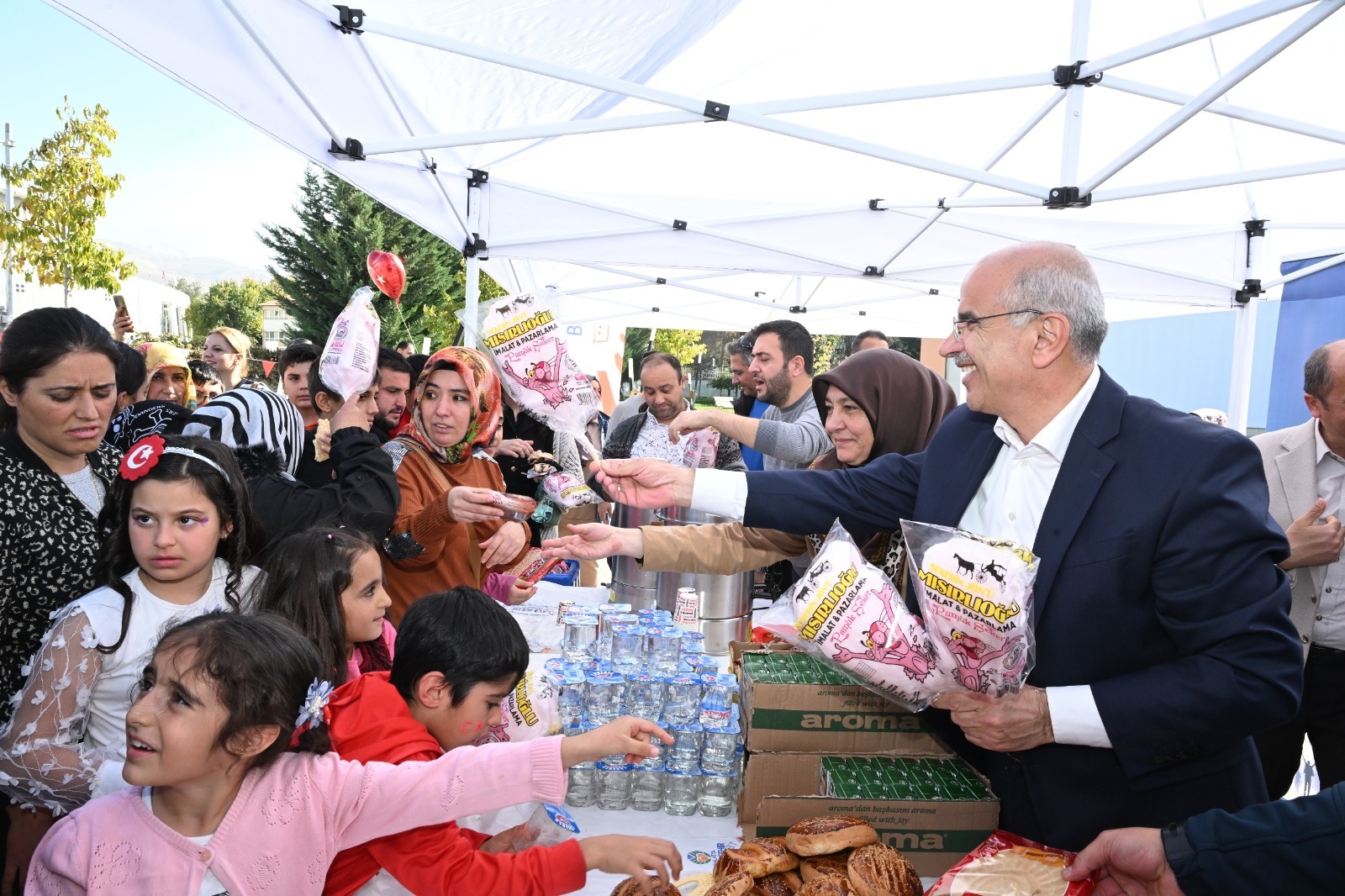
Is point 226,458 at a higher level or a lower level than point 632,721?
higher

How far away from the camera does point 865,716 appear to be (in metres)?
2.04

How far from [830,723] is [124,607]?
65.5 inches

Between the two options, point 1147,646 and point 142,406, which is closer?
point 1147,646

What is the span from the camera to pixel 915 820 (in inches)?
71.4

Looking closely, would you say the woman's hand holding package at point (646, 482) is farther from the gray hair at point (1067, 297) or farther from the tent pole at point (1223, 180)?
the tent pole at point (1223, 180)

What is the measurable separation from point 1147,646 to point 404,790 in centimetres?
153

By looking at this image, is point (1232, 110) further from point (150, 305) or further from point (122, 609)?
point (150, 305)

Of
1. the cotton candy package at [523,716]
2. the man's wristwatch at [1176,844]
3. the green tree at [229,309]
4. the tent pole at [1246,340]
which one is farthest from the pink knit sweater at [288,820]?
the green tree at [229,309]

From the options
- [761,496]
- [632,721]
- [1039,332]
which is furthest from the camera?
[761,496]

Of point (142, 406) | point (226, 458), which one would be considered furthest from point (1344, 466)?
point (142, 406)

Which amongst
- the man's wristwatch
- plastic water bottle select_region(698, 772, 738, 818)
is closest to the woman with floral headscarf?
plastic water bottle select_region(698, 772, 738, 818)

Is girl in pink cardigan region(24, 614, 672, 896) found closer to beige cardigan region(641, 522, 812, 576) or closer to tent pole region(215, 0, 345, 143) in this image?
beige cardigan region(641, 522, 812, 576)

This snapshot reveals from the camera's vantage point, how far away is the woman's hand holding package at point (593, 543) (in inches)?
99.8

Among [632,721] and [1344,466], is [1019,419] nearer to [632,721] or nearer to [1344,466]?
[632,721]
